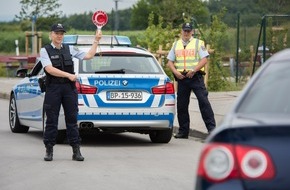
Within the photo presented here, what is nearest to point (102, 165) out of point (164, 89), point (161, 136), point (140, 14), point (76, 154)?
point (76, 154)

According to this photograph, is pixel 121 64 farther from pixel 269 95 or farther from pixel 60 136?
pixel 269 95

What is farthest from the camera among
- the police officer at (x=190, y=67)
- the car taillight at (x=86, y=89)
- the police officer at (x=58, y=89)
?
the police officer at (x=190, y=67)

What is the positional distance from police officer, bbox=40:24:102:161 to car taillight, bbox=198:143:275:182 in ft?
25.1

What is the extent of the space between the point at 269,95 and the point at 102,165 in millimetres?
7001

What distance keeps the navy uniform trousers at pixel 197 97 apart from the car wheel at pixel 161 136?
0.85 meters

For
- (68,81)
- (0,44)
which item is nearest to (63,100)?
(68,81)

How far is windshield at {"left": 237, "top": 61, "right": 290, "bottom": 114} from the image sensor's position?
5.66 metres

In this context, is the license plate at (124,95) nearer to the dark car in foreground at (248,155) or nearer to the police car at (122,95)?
the police car at (122,95)

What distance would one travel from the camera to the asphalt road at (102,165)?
10.8 meters

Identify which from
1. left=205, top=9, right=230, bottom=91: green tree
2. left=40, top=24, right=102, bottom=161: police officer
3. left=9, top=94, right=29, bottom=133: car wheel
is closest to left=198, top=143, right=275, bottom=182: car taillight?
left=40, top=24, right=102, bottom=161: police officer

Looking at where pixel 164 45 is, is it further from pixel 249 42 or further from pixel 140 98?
pixel 140 98

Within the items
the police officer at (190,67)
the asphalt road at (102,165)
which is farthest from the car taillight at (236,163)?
the police officer at (190,67)

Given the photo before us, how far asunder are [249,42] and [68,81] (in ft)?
57.9

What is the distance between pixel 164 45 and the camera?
1113 inches
